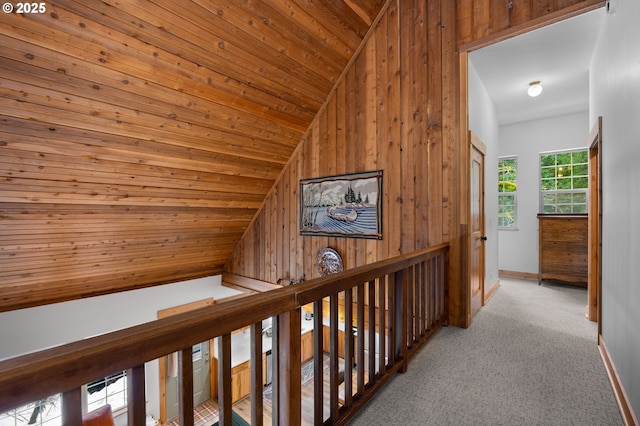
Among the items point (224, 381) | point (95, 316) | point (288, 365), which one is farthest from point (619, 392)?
point (95, 316)

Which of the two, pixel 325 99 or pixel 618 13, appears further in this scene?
pixel 325 99

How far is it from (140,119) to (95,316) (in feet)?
10.8

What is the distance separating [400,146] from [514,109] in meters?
2.60

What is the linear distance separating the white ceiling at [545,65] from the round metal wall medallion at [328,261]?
2.59 metres

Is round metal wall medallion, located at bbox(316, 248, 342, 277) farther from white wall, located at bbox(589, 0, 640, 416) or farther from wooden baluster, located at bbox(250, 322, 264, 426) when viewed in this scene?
wooden baluster, located at bbox(250, 322, 264, 426)

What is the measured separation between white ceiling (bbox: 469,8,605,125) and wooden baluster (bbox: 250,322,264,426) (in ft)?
10.2

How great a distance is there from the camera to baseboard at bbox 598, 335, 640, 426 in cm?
146

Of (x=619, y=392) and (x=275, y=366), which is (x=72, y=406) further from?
(x=619, y=392)

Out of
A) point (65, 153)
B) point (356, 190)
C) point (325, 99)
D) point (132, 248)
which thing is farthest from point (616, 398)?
point (132, 248)

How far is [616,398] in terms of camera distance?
5.53ft

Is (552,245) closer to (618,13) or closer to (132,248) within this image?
(618,13)

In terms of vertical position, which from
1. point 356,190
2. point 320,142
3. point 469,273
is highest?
point 320,142

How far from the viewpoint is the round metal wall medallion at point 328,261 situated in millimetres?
3740

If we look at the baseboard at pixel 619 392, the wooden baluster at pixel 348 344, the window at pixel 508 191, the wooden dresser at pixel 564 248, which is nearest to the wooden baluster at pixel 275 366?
the wooden baluster at pixel 348 344
